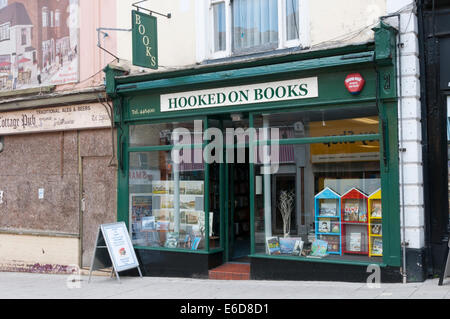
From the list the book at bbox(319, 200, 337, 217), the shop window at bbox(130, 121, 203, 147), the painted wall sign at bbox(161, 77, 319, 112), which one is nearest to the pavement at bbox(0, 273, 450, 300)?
the book at bbox(319, 200, 337, 217)

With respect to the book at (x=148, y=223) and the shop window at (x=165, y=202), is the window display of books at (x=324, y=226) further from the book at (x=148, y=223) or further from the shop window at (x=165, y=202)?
the book at (x=148, y=223)

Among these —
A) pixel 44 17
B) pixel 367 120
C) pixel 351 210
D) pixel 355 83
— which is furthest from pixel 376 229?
pixel 44 17

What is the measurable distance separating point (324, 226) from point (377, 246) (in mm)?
955

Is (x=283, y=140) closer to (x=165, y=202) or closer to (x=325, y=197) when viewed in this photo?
(x=325, y=197)

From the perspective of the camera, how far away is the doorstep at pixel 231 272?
30.6 ft

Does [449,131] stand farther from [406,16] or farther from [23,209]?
[23,209]

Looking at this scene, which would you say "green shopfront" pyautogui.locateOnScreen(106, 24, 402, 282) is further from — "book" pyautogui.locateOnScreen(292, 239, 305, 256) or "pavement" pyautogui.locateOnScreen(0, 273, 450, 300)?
"pavement" pyautogui.locateOnScreen(0, 273, 450, 300)

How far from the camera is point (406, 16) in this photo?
804 centimetres

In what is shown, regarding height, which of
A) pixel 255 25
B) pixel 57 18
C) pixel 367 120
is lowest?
pixel 367 120

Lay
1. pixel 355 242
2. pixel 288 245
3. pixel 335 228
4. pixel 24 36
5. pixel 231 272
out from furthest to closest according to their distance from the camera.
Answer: pixel 24 36, pixel 231 272, pixel 288 245, pixel 335 228, pixel 355 242

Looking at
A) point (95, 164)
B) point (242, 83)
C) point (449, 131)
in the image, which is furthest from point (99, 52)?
point (449, 131)

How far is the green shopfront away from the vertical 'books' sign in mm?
445

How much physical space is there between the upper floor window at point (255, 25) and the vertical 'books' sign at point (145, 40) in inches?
42.3

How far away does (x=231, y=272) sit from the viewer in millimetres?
9445
